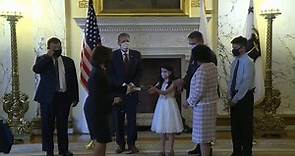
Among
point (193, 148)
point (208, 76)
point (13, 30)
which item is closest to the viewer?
point (208, 76)

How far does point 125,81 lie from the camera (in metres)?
6.64

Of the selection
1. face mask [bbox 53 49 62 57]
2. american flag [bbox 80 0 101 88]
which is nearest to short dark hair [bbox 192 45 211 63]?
face mask [bbox 53 49 62 57]

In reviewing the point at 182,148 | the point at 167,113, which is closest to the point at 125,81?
the point at 167,113

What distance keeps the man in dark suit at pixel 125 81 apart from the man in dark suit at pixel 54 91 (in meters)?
0.61

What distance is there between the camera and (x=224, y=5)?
8.23 metres

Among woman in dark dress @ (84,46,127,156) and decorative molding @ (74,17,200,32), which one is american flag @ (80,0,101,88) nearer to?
decorative molding @ (74,17,200,32)

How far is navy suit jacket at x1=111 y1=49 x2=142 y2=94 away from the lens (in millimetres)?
6637

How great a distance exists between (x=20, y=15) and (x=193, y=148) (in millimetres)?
3287

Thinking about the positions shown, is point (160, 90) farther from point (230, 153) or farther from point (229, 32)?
point (229, 32)

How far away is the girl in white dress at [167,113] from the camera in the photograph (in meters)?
6.27

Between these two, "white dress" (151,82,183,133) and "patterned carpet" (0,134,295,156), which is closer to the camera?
"white dress" (151,82,183,133)

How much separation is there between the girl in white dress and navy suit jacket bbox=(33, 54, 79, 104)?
3.23 ft

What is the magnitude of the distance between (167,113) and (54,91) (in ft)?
4.59

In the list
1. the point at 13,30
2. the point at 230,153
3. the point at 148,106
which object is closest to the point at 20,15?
the point at 13,30
